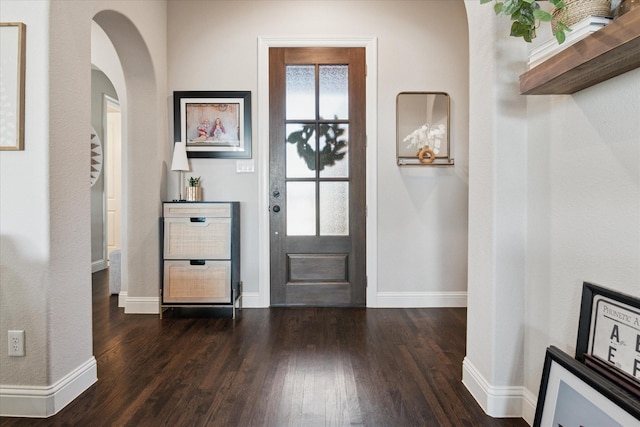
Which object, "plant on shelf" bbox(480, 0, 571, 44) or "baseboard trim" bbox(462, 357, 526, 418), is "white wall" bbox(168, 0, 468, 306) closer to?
"baseboard trim" bbox(462, 357, 526, 418)

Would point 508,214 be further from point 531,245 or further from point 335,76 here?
point 335,76

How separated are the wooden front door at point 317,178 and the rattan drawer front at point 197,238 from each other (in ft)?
1.50

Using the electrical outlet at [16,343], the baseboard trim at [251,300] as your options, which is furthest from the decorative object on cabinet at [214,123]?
the electrical outlet at [16,343]

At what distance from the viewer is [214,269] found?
2947 mm

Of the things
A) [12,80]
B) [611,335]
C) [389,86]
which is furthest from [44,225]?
[389,86]

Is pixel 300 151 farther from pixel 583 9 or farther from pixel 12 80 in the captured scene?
pixel 583 9

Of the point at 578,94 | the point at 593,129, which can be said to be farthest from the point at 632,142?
the point at 578,94

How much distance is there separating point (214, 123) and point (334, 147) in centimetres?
105

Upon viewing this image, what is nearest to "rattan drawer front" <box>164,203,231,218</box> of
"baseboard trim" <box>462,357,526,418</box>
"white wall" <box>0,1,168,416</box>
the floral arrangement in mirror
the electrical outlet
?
"white wall" <box>0,1,168,416</box>

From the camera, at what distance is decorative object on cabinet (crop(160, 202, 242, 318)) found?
2939 mm

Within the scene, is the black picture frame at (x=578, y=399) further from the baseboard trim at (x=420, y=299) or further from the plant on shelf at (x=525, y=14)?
the baseboard trim at (x=420, y=299)

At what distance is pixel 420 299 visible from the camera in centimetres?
325

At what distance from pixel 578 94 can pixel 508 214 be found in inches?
20.9

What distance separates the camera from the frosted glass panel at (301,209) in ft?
10.8
